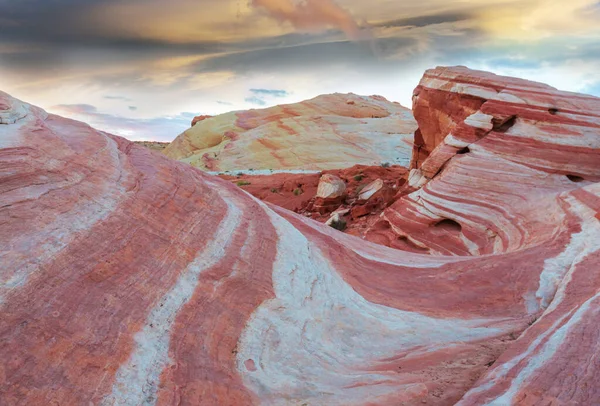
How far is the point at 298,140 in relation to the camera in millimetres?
40469

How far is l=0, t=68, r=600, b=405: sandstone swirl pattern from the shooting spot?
426 centimetres

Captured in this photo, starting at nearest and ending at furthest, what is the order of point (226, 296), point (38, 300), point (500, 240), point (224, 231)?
point (38, 300), point (226, 296), point (224, 231), point (500, 240)

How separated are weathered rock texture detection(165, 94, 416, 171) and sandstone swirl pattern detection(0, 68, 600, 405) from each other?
94.1 feet

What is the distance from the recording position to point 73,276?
185 inches

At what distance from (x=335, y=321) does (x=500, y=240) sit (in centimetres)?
831

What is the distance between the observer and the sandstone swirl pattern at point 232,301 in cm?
426

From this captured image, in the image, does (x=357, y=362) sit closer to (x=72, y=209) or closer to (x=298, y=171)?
(x=72, y=209)

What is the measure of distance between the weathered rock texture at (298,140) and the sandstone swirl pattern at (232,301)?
28.7 metres

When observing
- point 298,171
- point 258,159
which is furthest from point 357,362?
point 258,159

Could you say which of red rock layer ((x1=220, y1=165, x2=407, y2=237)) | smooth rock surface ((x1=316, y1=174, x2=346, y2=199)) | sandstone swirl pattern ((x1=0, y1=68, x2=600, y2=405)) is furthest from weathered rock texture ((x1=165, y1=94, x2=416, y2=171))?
sandstone swirl pattern ((x1=0, y1=68, x2=600, y2=405))

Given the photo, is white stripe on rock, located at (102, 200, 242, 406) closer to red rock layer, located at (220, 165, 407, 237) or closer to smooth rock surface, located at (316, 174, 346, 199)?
red rock layer, located at (220, 165, 407, 237)

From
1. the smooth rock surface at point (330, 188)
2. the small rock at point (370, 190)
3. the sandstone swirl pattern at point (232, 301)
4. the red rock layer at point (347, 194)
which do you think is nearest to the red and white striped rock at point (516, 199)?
the sandstone swirl pattern at point (232, 301)

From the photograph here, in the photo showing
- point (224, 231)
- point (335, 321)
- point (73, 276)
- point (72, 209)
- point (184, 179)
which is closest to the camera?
point (73, 276)

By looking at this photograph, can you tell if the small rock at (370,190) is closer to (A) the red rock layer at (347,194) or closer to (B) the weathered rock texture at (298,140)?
(A) the red rock layer at (347,194)
